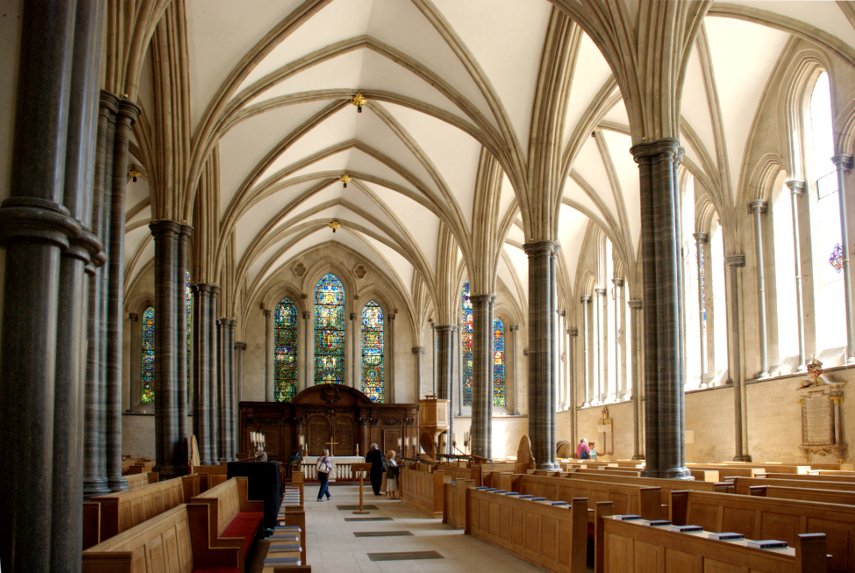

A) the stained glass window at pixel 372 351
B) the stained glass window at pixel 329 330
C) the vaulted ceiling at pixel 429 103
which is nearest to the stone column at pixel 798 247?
the vaulted ceiling at pixel 429 103

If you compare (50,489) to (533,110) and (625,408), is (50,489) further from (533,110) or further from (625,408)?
(625,408)

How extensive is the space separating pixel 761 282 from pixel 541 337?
18.8ft

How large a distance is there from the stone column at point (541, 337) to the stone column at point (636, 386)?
8.42 metres

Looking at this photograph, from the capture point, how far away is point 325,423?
3531 cm

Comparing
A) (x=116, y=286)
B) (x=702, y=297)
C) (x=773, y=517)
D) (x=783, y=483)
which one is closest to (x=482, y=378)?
(x=702, y=297)

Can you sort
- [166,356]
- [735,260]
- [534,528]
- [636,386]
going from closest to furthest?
[534,528] → [166,356] → [735,260] → [636,386]

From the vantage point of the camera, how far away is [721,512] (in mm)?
7477

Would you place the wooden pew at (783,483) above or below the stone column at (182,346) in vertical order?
below

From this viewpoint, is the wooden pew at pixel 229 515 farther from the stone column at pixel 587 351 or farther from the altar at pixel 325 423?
the stone column at pixel 587 351

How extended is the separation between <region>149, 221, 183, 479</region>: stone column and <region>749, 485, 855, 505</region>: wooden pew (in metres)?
12.0

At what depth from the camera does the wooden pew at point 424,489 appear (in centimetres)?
1612

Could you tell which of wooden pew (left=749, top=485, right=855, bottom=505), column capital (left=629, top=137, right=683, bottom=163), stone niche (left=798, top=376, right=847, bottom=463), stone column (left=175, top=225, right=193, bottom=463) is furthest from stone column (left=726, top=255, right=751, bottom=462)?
wooden pew (left=749, top=485, right=855, bottom=505)

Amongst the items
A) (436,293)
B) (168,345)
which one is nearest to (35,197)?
(168,345)

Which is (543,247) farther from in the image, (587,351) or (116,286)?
(587,351)
